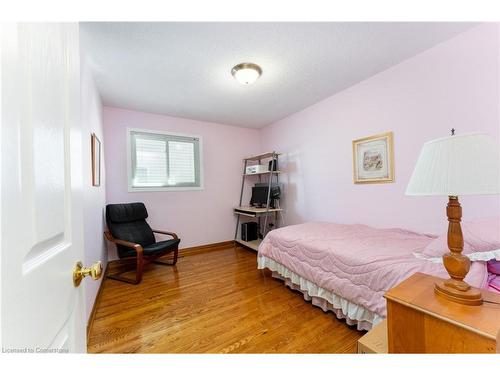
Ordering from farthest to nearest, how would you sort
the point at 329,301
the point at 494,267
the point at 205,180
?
the point at 205,180 < the point at 329,301 < the point at 494,267

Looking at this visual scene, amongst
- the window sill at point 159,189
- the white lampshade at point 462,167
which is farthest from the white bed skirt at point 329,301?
the window sill at point 159,189

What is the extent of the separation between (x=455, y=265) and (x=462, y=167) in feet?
1.31

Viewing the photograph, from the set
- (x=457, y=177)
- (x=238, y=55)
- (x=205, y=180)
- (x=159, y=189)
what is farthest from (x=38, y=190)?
(x=205, y=180)

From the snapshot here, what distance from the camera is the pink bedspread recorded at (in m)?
1.31

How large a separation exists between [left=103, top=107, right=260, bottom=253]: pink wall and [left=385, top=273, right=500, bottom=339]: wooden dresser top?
317 centimetres

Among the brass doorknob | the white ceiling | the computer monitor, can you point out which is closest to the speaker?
the computer monitor

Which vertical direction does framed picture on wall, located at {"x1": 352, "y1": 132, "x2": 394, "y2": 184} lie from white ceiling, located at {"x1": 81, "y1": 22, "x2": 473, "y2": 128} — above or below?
below

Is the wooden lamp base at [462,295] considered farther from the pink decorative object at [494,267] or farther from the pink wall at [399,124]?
the pink wall at [399,124]

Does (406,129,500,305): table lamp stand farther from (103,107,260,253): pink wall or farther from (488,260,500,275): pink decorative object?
(103,107,260,253): pink wall

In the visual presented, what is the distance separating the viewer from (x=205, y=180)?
12.2ft

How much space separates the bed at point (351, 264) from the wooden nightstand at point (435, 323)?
18.9 inches

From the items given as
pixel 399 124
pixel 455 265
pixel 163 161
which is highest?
pixel 399 124

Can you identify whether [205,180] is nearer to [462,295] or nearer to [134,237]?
[134,237]
